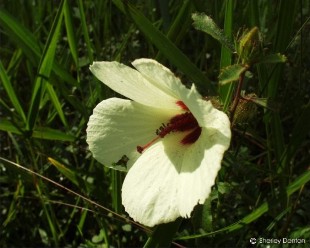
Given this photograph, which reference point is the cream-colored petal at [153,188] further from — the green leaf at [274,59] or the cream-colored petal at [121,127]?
the green leaf at [274,59]

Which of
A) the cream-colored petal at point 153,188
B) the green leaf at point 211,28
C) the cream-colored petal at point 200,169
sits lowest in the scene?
the cream-colored petal at point 153,188

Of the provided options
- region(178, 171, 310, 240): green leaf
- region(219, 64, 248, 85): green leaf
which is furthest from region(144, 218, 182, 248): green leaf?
region(219, 64, 248, 85): green leaf

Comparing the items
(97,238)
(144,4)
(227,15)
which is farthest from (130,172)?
(144,4)

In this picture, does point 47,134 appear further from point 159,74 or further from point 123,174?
point 159,74

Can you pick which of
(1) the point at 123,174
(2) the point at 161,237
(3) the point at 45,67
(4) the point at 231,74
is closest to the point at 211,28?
(4) the point at 231,74

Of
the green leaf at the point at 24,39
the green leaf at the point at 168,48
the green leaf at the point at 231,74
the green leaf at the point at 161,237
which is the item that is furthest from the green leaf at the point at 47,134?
the green leaf at the point at 231,74

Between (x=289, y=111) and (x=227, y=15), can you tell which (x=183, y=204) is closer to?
(x=227, y=15)
